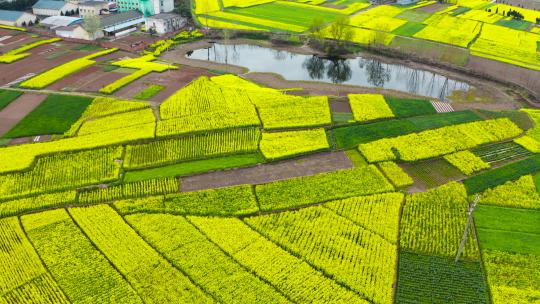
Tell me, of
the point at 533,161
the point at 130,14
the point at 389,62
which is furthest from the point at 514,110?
the point at 130,14

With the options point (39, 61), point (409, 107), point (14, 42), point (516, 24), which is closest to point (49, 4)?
point (14, 42)

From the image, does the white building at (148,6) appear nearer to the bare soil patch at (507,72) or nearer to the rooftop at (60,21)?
the rooftop at (60,21)

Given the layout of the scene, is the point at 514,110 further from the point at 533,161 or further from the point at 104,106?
the point at 104,106

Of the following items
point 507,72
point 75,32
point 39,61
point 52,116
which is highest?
point 75,32

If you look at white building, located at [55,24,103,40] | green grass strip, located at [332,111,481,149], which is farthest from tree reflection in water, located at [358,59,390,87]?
white building, located at [55,24,103,40]

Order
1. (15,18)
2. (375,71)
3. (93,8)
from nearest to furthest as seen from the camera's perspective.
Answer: (375,71) → (15,18) → (93,8)

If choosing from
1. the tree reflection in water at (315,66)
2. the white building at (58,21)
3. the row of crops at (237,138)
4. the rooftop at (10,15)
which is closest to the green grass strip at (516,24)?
the tree reflection in water at (315,66)

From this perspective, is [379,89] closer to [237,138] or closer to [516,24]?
[237,138]
